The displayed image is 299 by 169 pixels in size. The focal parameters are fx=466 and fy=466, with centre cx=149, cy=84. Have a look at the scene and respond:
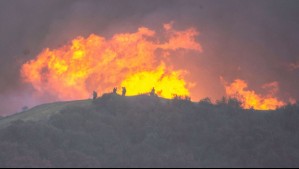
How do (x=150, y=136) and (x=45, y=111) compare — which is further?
(x=45, y=111)

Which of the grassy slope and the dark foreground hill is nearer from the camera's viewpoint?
the dark foreground hill

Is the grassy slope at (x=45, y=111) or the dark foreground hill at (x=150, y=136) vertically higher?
the grassy slope at (x=45, y=111)

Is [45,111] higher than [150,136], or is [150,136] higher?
[45,111]

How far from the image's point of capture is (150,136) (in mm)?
79125

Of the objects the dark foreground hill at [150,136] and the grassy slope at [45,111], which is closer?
the dark foreground hill at [150,136]

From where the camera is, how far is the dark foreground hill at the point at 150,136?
71000 millimetres

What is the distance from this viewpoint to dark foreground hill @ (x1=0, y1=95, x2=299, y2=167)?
71000 millimetres

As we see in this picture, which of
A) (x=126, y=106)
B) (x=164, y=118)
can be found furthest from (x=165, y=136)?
(x=126, y=106)

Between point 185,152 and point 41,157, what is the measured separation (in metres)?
22.7

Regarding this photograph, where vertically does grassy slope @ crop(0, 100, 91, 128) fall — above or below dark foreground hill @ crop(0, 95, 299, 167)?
above

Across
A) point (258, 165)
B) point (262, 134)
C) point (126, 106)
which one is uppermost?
point (126, 106)

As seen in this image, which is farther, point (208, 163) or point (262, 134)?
point (262, 134)

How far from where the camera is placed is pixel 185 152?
7512 cm

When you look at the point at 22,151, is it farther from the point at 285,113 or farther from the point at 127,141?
the point at 285,113
